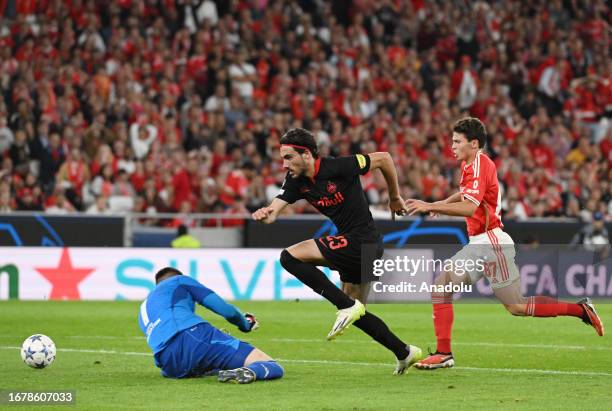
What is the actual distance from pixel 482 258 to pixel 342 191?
4.98ft

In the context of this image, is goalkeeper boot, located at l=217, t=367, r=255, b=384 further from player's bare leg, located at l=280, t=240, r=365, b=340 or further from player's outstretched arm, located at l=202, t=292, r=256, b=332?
player's bare leg, located at l=280, t=240, r=365, b=340

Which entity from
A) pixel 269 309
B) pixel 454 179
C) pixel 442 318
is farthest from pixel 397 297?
pixel 442 318

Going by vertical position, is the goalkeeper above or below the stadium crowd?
below

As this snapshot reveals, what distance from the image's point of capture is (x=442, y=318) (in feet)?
34.8

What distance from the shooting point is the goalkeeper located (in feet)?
30.2

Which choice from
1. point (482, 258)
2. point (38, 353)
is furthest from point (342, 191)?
point (38, 353)

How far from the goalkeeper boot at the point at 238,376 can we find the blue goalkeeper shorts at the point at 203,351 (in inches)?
5.8

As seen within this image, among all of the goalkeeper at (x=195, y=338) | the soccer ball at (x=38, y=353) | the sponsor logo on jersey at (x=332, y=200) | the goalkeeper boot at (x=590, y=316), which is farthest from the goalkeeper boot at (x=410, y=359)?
the soccer ball at (x=38, y=353)

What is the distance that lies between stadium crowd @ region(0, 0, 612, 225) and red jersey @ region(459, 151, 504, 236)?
423 inches

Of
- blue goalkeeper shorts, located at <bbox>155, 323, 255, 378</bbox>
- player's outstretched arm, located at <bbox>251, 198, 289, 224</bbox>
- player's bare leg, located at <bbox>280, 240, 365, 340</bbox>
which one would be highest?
player's outstretched arm, located at <bbox>251, 198, 289, 224</bbox>

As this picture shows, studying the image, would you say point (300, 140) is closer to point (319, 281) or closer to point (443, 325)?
point (319, 281)

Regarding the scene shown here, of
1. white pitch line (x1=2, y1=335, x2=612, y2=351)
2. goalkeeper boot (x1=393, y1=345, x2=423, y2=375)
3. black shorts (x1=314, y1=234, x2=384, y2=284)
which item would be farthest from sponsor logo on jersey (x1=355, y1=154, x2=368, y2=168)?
white pitch line (x1=2, y1=335, x2=612, y2=351)

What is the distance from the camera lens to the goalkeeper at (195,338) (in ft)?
30.2

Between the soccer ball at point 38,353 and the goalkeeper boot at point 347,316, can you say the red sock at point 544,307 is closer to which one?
the goalkeeper boot at point 347,316
